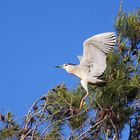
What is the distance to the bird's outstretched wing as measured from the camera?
4289mm

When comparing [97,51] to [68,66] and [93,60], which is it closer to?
[93,60]

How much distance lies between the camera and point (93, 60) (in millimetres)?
4520

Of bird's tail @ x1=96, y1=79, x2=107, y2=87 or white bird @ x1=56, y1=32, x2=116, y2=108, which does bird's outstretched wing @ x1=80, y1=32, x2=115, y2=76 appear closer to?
white bird @ x1=56, y1=32, x2=116, y2=108

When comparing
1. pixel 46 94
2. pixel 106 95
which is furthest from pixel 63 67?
pixel 46 94

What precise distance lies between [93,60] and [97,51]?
0.42ft

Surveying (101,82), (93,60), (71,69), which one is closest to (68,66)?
(71,69)

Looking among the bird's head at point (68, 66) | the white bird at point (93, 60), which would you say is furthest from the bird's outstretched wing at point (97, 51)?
the bird's head at point (68, 66)

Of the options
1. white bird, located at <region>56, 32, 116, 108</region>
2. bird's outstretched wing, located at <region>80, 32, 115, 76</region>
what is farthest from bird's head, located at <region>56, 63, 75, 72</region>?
bird's outstretched wing, located at <region>80, 32, 115, 76</region>

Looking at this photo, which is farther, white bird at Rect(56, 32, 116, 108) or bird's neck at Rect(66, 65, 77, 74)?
bird's neck at Rect(66, 65, 77, 74)

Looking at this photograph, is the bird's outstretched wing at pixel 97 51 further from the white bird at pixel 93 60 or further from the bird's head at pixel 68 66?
the bird's head at pixel 68 66

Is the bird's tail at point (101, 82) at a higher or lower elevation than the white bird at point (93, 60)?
lower

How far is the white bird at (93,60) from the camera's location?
4308 mm

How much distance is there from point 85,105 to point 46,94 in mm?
740

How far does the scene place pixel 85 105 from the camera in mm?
4039
